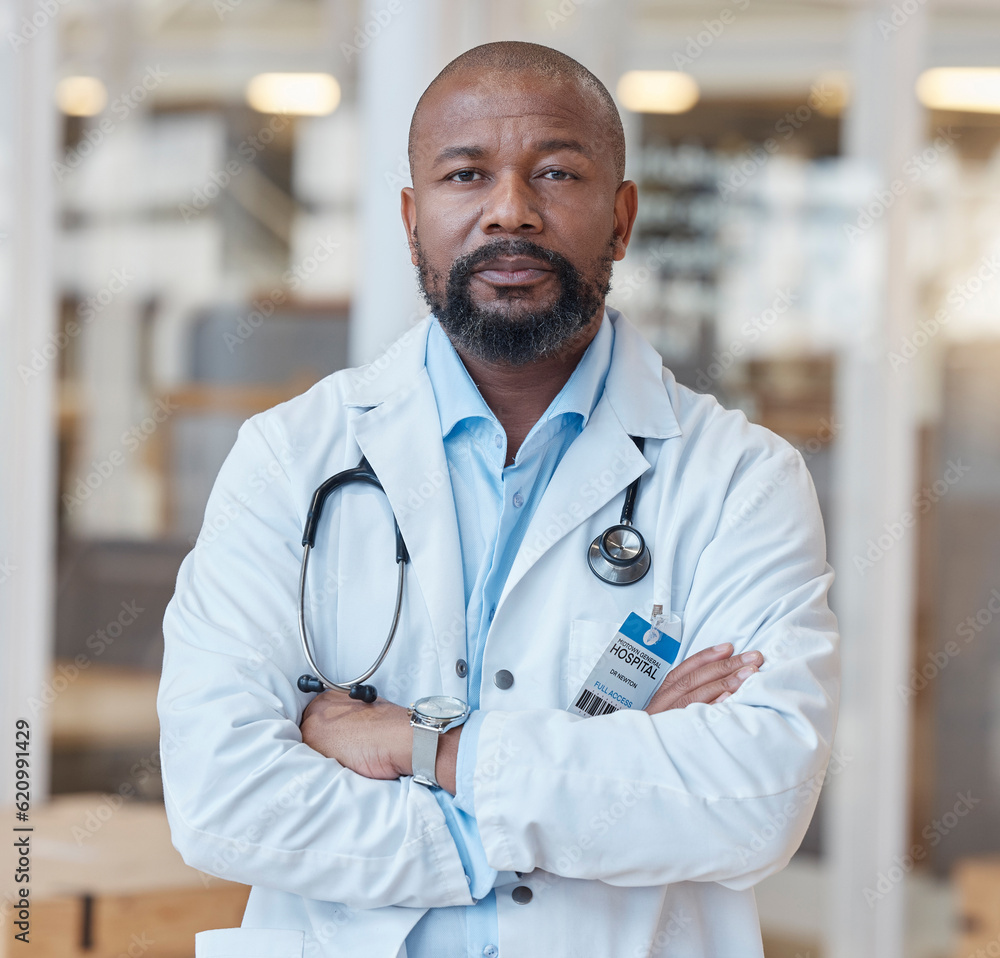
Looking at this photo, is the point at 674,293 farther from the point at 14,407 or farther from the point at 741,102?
the point at 14,407

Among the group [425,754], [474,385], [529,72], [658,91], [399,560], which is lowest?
[425,754]

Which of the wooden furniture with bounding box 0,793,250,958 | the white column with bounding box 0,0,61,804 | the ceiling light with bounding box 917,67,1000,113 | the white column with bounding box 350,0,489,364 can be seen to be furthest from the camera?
the ceiling light with bounding box 917,67,1000,113

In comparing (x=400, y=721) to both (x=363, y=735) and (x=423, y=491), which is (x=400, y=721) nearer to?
(x=363, y=735)

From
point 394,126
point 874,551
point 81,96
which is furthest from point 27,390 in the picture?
point 874,551

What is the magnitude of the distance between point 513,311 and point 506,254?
74 mm

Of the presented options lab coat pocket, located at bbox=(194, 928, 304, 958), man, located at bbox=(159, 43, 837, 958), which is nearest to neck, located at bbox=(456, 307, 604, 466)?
man, located at bbox=(159, 43, 837, 958)

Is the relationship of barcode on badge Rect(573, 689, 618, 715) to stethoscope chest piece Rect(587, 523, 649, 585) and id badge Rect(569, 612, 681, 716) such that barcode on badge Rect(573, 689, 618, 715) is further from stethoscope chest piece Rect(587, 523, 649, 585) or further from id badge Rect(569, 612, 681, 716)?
stethoscope chest piece Rect(587, 523, 649, 585)

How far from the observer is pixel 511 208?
1342 millimetres

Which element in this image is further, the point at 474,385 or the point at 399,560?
the point at 474,385

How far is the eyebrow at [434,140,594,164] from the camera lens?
1375mm

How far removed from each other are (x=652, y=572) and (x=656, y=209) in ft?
6.08

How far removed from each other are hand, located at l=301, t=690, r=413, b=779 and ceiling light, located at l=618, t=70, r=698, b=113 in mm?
2161

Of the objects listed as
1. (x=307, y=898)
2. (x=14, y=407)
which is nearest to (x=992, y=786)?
(x=307, y=898)

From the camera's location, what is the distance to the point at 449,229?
1401 millimetres
